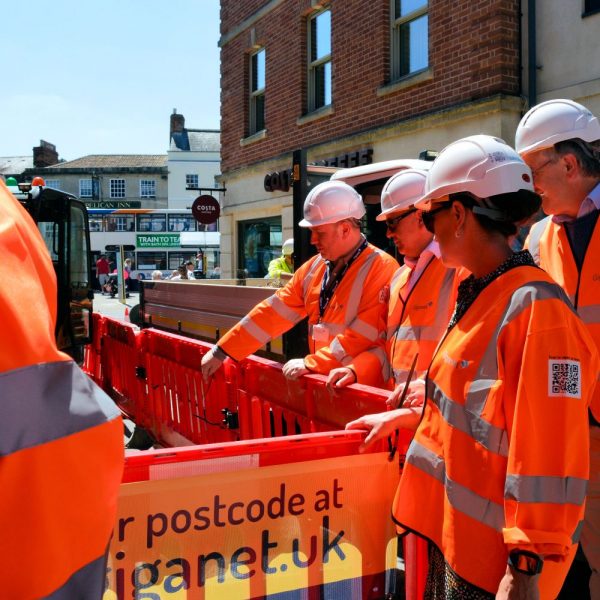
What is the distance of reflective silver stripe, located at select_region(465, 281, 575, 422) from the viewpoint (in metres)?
1.77

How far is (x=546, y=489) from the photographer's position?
1648 mm

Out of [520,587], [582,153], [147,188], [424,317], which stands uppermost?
[147,188]

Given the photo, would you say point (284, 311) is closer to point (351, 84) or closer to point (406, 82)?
point (406, 82)

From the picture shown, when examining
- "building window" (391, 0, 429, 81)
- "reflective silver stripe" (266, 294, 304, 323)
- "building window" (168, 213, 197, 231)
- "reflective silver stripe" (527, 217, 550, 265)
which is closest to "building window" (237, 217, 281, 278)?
"building window" (391, 0, 429, 81)

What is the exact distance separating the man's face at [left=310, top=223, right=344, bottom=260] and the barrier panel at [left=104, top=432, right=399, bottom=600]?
1642 mm

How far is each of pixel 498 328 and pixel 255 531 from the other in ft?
3.55

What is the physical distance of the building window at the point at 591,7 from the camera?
8258 mm

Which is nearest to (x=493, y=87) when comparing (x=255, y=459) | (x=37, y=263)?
(x=255, y=459)

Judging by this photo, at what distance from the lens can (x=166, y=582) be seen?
85.4 inches

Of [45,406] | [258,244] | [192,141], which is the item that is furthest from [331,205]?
[192,141]

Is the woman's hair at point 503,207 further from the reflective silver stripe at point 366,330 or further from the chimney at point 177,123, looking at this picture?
the chimney at point 177,123

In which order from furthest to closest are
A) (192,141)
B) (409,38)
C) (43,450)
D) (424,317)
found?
(192,141) → (409,38) → (424,317) → (43,450)

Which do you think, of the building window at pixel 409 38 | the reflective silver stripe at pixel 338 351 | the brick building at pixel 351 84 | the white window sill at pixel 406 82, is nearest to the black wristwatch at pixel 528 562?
the reflective silver stripe at pixel 338 351

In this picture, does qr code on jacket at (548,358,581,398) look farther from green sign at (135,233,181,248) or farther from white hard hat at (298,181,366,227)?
green sign at (135,233,181,248)
